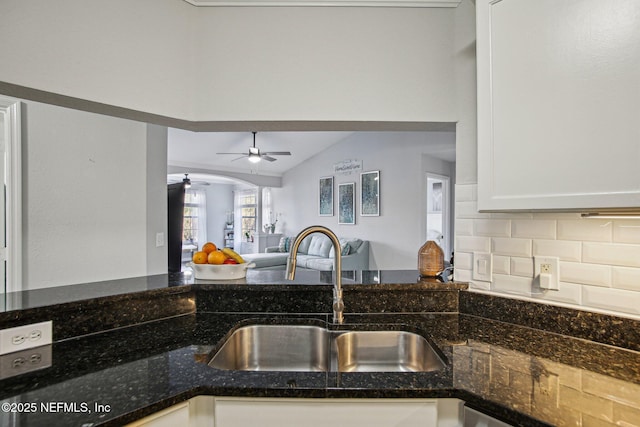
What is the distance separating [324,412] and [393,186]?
5.07 m

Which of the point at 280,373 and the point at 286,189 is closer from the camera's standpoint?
the point at 280,373

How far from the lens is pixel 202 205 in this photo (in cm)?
1018

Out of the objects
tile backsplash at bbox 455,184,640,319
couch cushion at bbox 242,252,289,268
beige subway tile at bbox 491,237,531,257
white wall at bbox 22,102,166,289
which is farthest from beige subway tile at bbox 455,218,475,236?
couch cushion at bbox 242,252,289,268

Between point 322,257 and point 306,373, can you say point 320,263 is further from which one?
point 306,373

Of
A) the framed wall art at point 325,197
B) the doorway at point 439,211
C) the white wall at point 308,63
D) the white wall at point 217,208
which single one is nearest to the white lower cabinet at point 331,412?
the white wall at point 308,63

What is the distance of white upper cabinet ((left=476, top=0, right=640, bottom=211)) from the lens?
83 cm

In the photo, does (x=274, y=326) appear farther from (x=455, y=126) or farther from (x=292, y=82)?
(x=455, y=126)

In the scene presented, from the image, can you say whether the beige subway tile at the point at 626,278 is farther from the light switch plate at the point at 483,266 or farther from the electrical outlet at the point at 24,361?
the electrical outlet at the point at 24,361

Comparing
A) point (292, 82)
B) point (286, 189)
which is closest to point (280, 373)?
point (292, 82)

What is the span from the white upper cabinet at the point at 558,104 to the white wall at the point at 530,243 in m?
0.32

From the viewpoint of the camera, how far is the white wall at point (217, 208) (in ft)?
33.9

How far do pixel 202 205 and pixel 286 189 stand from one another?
10.6 feet

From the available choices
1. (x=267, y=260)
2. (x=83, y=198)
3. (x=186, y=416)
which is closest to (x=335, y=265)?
(x=186, y=416)

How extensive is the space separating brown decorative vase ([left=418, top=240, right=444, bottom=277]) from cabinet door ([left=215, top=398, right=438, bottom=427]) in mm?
804
